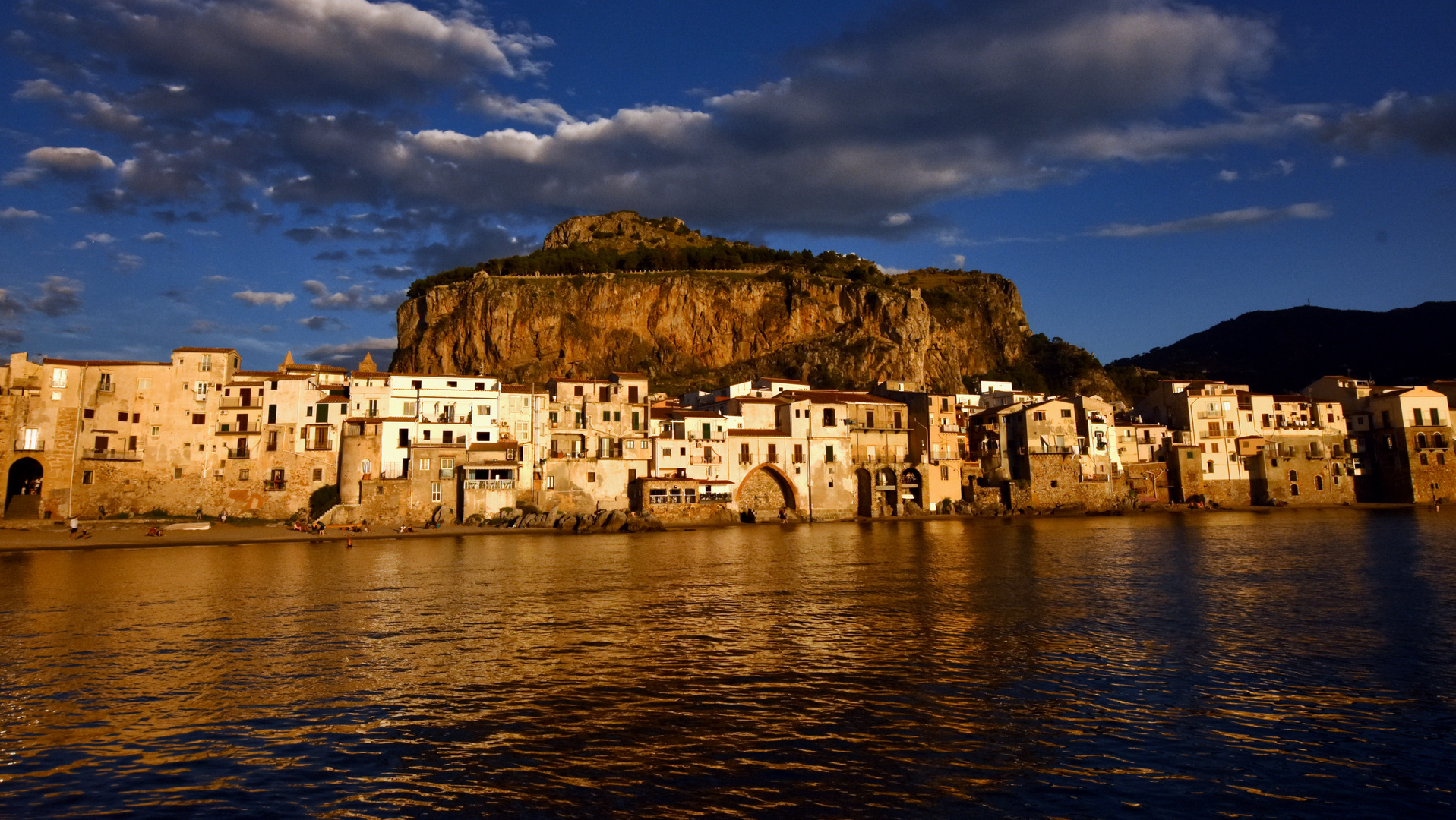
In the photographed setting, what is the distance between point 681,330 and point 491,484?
8068 centimetres

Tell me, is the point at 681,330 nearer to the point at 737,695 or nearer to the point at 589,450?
the point at 589,450

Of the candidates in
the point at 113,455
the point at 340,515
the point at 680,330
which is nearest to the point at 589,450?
the point at 340,515

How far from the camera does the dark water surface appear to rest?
1252cm

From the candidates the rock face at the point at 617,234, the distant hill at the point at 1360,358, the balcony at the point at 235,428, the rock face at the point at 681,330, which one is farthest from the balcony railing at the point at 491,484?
the distant hill at the point at 1360,358

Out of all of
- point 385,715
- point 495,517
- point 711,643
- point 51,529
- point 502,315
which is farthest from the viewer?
point 502,315

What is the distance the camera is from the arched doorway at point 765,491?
7344 cm

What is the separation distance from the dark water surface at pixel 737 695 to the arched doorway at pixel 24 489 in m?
30.8

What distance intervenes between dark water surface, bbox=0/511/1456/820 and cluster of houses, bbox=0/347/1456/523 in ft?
95.8

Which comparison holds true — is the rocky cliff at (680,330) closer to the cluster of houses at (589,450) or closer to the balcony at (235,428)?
the cluster of houses at (589,450)

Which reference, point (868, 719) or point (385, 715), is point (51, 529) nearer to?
point (385, 715)

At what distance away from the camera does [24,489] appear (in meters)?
63.5

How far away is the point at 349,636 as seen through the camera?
79.9ft

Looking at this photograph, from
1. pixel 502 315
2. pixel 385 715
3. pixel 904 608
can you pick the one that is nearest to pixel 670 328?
pixel 502 315

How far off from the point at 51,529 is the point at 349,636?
47987mm
